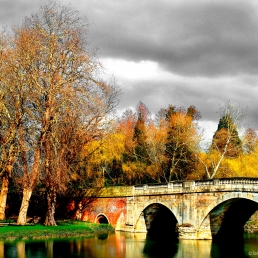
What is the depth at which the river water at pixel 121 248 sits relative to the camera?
21422 mm

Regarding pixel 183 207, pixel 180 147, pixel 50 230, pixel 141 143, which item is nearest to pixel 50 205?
pixel 50 230

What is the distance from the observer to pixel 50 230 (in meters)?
28.5

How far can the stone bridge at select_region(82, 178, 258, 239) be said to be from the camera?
92.9 ft

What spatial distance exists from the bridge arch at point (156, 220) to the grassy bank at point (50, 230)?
123 inches

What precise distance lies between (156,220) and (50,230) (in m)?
10.3

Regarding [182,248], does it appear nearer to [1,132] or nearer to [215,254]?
[215,254]

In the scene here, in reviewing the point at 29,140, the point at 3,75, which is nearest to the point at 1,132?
the point at 29,140

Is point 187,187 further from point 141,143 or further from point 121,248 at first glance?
point 141,143

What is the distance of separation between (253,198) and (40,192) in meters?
19.0

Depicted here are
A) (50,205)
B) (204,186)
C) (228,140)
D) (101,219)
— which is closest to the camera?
(204,186)

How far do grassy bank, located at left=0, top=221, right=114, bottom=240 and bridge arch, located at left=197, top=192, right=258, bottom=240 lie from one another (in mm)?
7890

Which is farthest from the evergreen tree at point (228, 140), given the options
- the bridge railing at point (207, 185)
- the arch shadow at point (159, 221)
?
the arch shadow at point (159, 221)

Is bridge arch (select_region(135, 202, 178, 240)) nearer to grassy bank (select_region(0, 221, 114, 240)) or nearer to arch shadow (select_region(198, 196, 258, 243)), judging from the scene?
grassy bank (select_region(0, 221, 114, 240))

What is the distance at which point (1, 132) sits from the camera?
2947 cm
